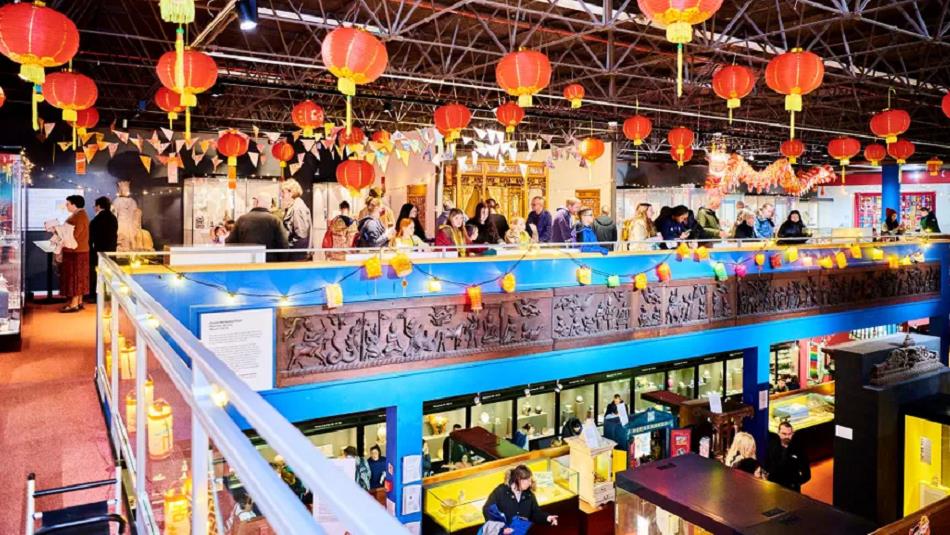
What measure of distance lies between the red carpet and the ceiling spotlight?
3586 mm

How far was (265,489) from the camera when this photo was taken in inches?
32.0

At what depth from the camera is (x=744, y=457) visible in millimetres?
7613

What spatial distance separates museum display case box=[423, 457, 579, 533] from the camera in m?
7.52

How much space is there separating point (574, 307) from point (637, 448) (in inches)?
110

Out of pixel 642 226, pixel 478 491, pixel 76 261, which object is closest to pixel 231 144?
pixel 76 261

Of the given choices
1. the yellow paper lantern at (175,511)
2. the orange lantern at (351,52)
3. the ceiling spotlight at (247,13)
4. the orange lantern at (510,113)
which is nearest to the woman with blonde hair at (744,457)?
the orange lantern at (510,113)

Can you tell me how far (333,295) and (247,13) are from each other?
9.66 ft

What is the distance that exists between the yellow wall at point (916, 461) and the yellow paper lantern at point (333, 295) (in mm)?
6705

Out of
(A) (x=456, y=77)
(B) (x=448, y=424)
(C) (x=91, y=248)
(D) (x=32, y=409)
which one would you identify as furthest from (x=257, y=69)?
(D) (x=32, y=409)

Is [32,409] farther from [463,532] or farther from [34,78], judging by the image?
[463,532]

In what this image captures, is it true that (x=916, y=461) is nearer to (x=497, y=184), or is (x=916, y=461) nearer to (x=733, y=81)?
(x=733, y=81)

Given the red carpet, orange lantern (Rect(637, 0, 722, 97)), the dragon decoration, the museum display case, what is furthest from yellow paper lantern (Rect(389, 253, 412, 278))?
the dragon decoration

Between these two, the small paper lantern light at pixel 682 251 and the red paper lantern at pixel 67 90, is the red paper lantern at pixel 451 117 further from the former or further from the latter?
the red paper lantern at pixel 67 90

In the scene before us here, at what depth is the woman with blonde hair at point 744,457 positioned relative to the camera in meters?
7.45
